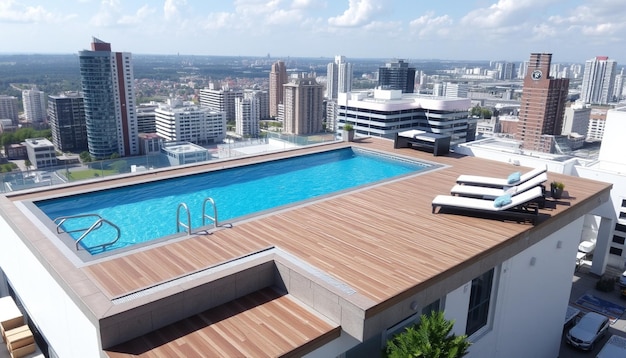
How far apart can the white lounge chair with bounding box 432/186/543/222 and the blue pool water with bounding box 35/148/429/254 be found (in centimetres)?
327

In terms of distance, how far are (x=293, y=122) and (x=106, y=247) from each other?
94.6 meters

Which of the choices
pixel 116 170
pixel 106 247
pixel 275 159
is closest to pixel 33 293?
pixel 106 247

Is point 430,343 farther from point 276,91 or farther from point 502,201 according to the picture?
point 276,91

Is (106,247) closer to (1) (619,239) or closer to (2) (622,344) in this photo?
(2) (622,344)

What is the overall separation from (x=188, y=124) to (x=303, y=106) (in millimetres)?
26393

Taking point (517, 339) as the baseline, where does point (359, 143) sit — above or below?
above

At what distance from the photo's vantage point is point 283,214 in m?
8.17

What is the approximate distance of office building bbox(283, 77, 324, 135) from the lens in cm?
9775

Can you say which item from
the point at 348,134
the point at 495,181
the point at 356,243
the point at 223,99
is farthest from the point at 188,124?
the point at 356,243

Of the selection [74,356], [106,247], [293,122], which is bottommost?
[293,122]

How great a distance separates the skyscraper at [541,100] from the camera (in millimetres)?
86312

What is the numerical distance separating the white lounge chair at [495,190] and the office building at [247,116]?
3752 inches

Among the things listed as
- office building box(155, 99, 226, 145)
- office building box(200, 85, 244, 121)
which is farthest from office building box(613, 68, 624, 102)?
office building box(155, 99, 226, 145)

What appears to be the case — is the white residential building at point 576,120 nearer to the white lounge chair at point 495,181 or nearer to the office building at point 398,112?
the office building at point 398,112
